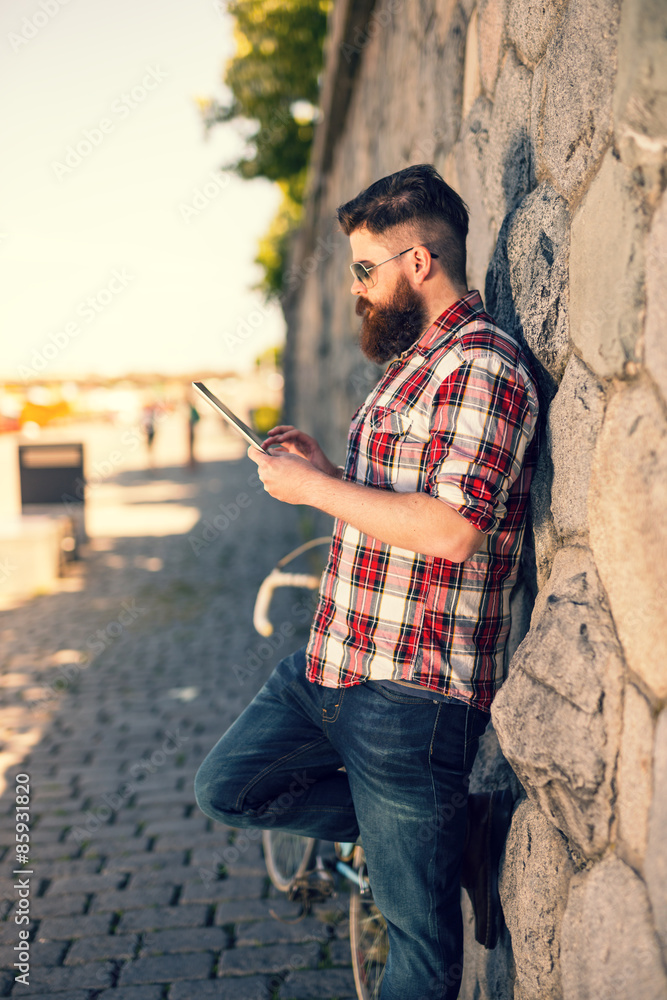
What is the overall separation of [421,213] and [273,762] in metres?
1.44

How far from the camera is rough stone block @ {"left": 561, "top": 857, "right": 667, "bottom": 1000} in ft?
3.59

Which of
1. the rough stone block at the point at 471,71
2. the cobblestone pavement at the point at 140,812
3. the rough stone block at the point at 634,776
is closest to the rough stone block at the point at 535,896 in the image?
the rough stone block at the point at 634,776

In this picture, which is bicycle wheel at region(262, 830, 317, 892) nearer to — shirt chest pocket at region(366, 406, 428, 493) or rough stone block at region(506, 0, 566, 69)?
shirt chest pocket at region(366, 406, 428, 493)

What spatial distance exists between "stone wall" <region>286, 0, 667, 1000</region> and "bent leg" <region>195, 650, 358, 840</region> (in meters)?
0.48

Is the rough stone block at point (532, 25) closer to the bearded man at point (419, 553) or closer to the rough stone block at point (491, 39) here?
the rough stone block at point (491, 39)

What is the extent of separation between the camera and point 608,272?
1.26 m

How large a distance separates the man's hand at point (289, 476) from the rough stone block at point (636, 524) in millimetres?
662

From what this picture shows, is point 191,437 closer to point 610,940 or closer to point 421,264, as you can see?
point 421,264

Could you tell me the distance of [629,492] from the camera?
117 centimetres

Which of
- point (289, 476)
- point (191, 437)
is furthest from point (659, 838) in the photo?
point (191, 437)

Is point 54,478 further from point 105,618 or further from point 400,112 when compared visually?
point 400,112

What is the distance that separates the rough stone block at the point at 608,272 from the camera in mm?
1164

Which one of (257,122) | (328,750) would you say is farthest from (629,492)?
(257,122)

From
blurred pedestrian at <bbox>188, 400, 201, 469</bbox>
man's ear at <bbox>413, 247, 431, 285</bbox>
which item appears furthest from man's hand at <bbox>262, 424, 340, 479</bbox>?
blurred pedestrian at <bbox>188, 400, 201, 469</bbox>
